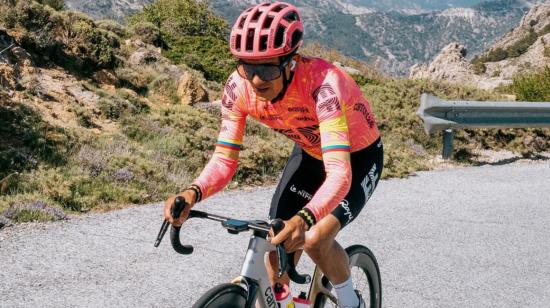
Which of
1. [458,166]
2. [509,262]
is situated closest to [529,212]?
[509,262]

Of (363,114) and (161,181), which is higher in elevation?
(363,114)

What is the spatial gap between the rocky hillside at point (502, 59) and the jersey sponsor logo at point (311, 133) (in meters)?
24.7

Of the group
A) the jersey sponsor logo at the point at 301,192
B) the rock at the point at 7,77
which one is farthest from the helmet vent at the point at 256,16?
the rock at the point at 7,77

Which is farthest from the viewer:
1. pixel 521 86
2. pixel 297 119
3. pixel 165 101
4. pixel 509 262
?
pixel 521 86

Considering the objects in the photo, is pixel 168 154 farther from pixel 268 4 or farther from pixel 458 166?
pixel 268 4

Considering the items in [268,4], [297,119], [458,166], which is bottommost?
[458,166]

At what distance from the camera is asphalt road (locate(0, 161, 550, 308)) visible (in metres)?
4.47

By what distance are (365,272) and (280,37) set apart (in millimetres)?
1822

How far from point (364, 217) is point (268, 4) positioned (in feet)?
13.9

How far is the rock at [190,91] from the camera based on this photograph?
40.2ft

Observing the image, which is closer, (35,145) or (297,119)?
(297,119)

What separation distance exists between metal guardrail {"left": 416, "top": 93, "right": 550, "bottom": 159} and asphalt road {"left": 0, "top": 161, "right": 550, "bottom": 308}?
2.80 metres

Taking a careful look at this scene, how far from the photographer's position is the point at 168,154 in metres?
9.00

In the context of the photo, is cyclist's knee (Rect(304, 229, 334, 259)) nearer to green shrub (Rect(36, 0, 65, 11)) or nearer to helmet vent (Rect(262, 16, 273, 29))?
helmet vent (Rect(262, 16, 273, 29))
